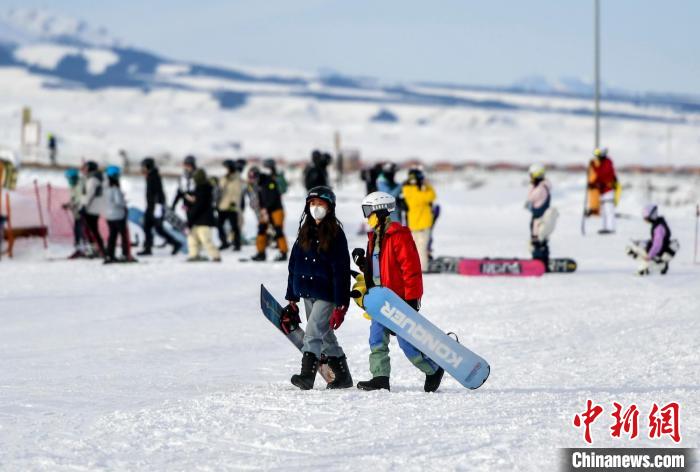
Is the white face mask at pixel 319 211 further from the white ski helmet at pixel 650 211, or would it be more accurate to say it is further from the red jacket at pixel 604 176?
the red jacket at pixel 604 176

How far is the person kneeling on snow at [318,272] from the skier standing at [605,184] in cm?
1590

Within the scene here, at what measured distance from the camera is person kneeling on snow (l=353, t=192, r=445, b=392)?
8.20 m

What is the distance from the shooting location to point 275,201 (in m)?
18.2

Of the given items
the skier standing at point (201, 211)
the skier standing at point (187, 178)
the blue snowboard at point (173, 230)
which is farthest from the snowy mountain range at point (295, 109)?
the skier standing at point (201, 211)

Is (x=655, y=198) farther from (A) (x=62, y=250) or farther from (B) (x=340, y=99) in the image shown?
(B) (x=340, y=99)

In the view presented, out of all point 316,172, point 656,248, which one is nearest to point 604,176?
point 316,172

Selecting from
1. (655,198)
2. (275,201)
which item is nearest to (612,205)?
(275,201)

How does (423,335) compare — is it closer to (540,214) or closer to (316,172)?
(540,214)

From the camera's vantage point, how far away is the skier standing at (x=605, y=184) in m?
23.5

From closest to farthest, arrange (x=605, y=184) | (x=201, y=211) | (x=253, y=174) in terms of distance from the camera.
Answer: (x=201, y=211) → (x=253, y=174) → (x=605, y=184)

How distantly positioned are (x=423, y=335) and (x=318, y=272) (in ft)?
2.73

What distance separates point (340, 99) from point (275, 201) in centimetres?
16029

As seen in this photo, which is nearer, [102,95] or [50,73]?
[102,95]

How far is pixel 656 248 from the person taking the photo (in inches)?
645
